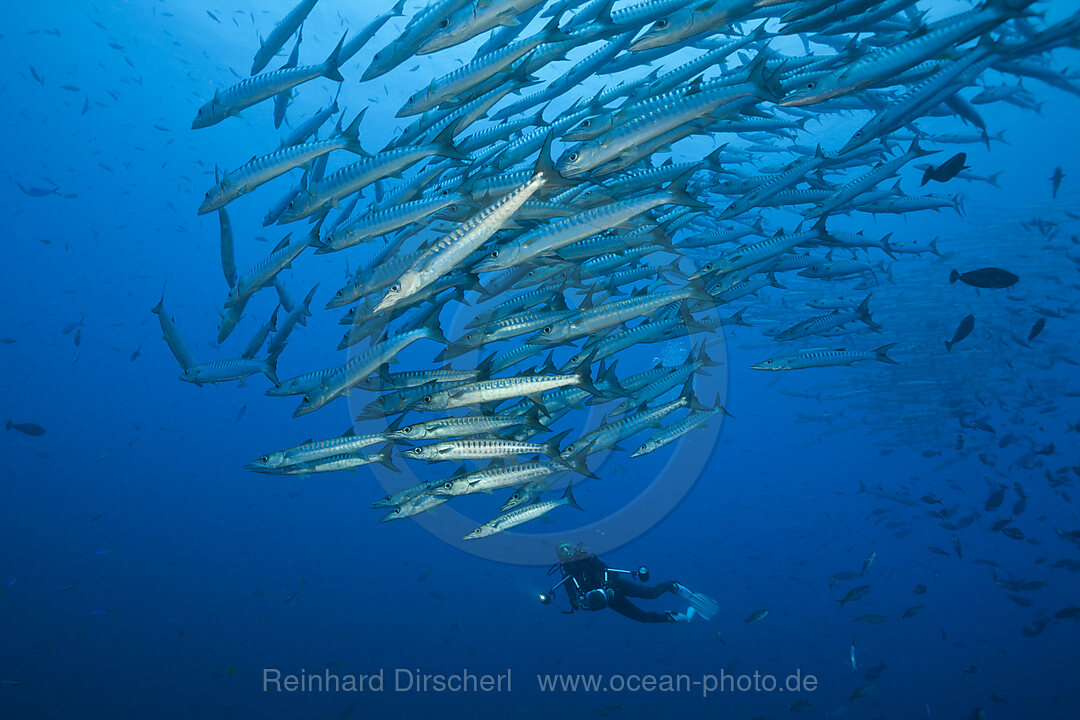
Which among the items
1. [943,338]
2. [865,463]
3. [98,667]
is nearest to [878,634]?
[943,338]

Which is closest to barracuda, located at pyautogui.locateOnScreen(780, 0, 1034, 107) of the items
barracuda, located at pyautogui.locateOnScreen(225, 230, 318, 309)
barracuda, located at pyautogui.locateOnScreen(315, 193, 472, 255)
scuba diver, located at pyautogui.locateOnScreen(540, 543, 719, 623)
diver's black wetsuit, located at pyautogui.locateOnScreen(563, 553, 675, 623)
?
barracuda, located at pyautogui.locateOnScreen(315, 193, 472, 255)

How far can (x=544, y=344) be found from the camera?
12.1ft

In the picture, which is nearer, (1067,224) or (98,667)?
(98,667)

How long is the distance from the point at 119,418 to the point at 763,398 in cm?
8222

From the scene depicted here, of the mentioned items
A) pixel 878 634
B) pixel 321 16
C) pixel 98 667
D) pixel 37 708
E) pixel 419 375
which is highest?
pixel 321 16

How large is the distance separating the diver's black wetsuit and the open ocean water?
58 centimetres

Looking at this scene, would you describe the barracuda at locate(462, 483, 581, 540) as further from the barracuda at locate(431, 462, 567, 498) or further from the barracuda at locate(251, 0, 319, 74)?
the barracuda at locate(251, 0, 319, 74)

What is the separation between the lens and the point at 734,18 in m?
2.91

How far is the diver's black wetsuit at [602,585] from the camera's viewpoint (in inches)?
300

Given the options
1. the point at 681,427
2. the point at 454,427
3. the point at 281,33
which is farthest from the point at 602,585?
the point at 281,33

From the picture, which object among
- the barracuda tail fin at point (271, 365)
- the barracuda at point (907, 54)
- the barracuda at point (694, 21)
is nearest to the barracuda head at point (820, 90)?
the barracuda at point (907, 54)

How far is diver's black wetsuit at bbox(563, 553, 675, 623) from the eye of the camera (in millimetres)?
7613

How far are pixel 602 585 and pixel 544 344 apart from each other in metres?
5.30

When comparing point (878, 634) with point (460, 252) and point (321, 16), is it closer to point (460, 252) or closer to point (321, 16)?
point (460, 252)
